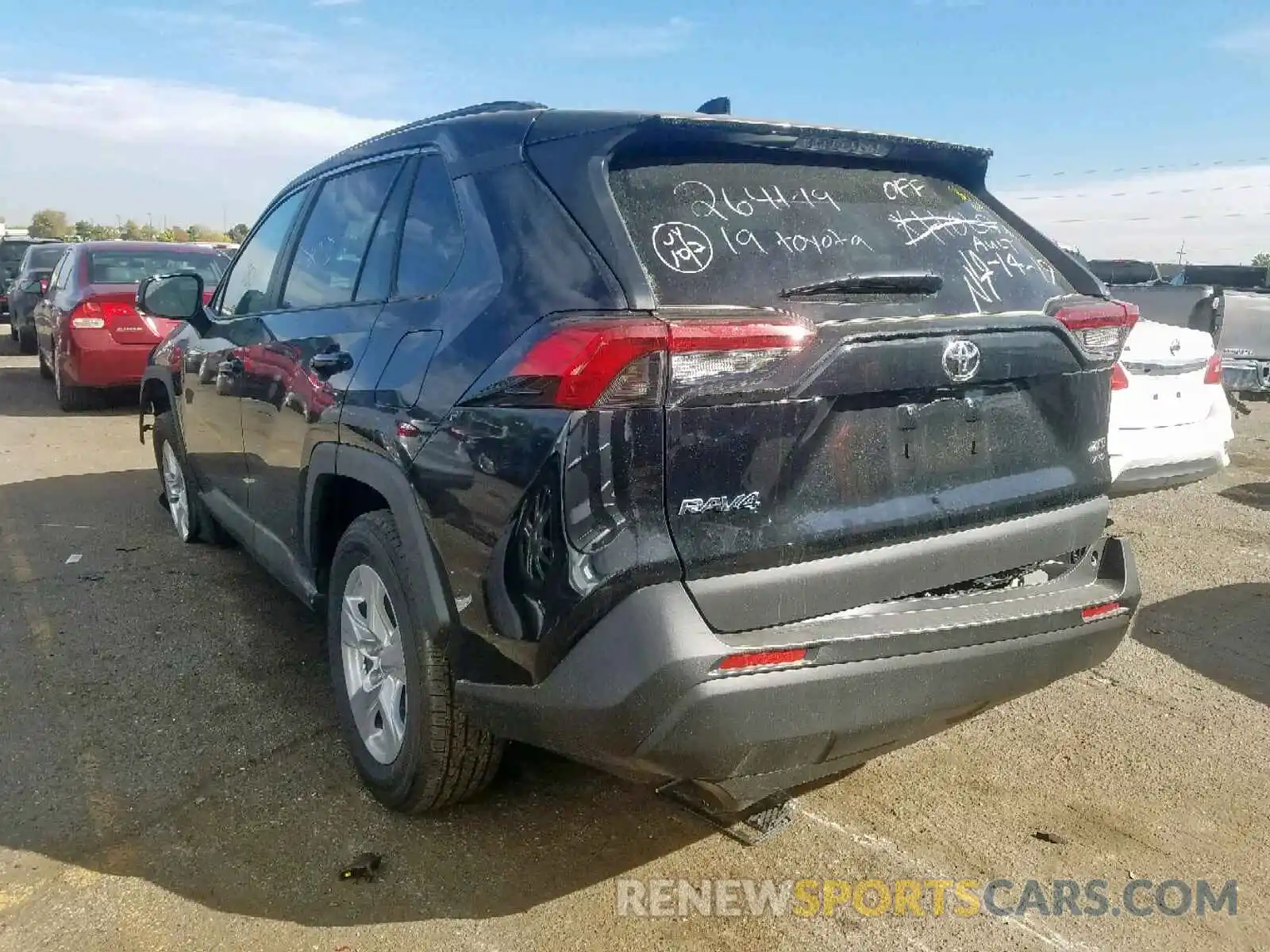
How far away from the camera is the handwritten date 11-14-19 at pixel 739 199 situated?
2.42m

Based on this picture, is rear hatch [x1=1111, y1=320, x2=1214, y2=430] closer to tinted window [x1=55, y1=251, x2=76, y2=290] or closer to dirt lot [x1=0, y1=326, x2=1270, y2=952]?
dirt lot [x1=0, y1=326, x2=1270, y2=952]

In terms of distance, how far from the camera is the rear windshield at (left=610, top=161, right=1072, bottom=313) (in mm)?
2314

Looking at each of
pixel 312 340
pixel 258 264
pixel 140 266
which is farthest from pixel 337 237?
pixel 140 266

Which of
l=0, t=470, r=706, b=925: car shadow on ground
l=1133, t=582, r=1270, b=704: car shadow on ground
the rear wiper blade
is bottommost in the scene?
l=0, t=470, r=706, b=925: car shadow on ground

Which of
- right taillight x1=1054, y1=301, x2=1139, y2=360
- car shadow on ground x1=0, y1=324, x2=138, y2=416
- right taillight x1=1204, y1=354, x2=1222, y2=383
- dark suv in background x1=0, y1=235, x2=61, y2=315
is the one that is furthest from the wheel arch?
dark suv in background x1=0, y1=235, x2=61, y2=315

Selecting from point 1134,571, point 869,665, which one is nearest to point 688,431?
point 869,665

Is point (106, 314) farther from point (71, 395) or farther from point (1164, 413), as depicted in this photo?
point (1164, 413)

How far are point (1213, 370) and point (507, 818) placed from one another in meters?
4.73

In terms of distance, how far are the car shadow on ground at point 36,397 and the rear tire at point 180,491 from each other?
461 centimetres

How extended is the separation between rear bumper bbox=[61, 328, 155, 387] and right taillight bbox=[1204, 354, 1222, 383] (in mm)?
8113

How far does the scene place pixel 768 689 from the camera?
2.19 meters

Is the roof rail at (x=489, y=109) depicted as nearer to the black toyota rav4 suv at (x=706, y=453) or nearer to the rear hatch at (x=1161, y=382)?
the black toyota rav4 suv at (x=706, y=453)

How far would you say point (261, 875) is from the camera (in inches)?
107

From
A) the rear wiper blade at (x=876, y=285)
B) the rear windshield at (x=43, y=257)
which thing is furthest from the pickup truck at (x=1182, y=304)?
the rear windshield at (x=43, y=257)
